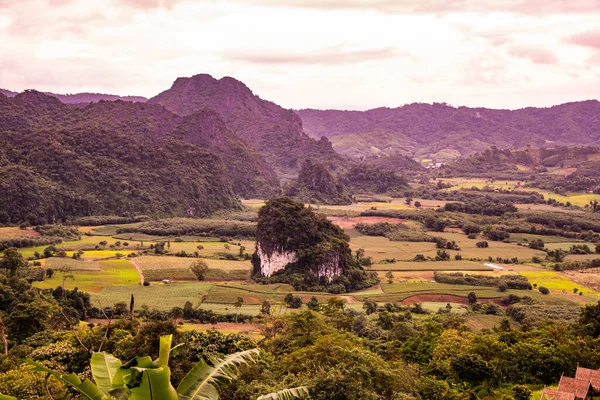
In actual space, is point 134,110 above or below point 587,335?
above

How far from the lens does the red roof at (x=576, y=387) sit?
21.1 metres

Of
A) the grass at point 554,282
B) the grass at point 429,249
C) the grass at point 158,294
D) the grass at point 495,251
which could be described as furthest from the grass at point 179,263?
the grass at point 554,282

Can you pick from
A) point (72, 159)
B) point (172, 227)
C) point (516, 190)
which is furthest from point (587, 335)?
point (516, 190)

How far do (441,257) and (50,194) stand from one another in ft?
190

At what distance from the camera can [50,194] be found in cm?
8944

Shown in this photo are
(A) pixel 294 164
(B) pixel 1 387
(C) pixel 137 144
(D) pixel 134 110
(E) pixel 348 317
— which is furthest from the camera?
(A) pixel 294 164

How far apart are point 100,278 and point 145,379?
46.9 metres

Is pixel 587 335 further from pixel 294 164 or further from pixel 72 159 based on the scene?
pixel 294 164

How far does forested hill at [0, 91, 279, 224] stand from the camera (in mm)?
89250

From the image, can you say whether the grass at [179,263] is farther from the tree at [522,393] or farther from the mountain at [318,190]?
the mountain at [318,190]

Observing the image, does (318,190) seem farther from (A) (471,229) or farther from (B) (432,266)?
(B) (432,266)

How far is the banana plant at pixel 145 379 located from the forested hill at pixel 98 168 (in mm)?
79347

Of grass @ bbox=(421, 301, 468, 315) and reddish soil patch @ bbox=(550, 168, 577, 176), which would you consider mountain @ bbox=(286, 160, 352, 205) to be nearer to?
reddish soil patch @ bbox=(550, 168, 577, 176)

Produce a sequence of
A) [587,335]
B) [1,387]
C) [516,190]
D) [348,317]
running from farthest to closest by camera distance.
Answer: [516,190] → [348,317] → [587,335] → [1,387]
